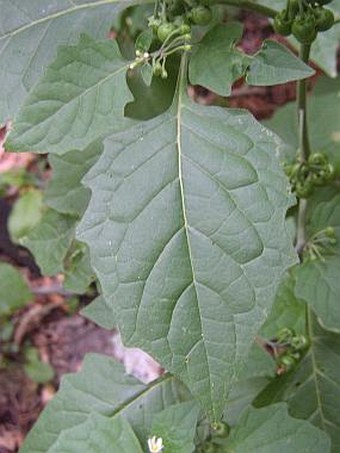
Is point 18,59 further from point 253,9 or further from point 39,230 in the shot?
point 39,230

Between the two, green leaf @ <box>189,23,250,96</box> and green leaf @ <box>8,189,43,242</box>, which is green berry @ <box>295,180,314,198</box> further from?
green leaf @ <box>8,189,43,242</box>

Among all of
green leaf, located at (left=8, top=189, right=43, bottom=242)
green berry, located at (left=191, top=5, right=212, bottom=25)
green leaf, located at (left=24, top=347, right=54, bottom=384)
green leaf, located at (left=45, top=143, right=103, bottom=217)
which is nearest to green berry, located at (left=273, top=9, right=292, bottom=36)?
green berry, located at (left=191, top=5, right=212, bottom=25)

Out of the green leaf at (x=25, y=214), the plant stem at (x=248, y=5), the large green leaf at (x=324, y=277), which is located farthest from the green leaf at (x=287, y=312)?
the green leaf at (x=25, y=214)

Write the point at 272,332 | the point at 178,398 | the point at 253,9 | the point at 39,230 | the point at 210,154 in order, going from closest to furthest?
the point at 210,154 → the point at 253,9 → the point at 178,398 → the point at 272,332 → the point at 39,230

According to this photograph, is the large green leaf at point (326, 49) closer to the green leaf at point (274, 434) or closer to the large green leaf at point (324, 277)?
the large green leaf at point (324, 277)

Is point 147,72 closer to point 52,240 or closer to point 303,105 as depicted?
point 303,105

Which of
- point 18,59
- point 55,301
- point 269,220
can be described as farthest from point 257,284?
point 55,301
